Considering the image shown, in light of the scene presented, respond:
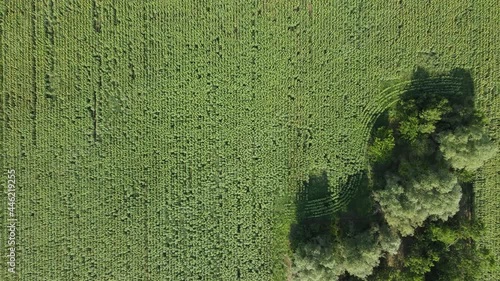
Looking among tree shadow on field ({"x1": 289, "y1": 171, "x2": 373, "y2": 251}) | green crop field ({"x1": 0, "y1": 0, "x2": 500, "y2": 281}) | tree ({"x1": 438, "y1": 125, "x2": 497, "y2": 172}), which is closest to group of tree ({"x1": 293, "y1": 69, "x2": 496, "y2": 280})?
tree ({"x1": 438, "y1": 125, "x2": 497, "y2": 172})

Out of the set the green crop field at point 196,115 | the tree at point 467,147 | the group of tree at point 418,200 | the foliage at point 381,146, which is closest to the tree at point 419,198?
the group of tree at point 418,200

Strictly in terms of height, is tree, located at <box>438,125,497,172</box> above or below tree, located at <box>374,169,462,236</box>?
above

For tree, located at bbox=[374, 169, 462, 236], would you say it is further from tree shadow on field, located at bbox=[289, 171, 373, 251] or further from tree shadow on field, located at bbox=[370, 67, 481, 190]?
tree shadow on field, located at bbox=[289, 171, 373, 251]

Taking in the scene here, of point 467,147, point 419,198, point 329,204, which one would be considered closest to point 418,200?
point 419,198

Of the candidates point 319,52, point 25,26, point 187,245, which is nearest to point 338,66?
point 319,52

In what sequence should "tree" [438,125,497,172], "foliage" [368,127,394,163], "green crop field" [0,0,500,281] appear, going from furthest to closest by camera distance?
"green crop field" [0,0,500,281], "foliage" [368,127,394,163], "tree" [438,125,497,172]
